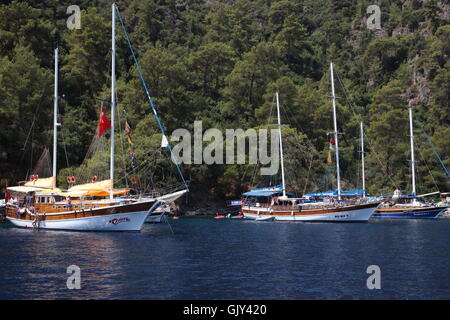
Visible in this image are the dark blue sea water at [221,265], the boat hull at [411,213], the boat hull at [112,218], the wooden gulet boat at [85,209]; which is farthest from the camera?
the boat hull at [411,213]

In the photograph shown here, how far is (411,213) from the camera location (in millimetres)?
89188

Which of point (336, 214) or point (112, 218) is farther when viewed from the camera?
point (336, 214)

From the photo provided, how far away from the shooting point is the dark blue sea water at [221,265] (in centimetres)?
2728

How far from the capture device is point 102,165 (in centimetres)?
7681

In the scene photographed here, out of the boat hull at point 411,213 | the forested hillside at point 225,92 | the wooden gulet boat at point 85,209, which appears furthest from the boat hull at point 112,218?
the boat hull at point 411,213

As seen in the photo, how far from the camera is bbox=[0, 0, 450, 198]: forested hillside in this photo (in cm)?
8869

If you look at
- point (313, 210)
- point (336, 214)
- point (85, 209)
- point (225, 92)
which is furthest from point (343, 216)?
point (225, 92)

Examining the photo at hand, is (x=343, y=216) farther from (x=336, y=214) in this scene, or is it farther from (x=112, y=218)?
(x=112, y=218)

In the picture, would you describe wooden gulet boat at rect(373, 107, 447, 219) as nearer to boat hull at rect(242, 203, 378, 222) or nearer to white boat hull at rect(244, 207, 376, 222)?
white boat hull at rect(244, 207, 376, 222)

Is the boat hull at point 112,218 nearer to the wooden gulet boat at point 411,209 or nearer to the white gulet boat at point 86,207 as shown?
the white gulet boat at point 86,207

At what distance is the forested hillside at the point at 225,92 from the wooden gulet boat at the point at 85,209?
22.9 meters

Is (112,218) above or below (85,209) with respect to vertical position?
below

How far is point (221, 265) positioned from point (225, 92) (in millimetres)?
77392

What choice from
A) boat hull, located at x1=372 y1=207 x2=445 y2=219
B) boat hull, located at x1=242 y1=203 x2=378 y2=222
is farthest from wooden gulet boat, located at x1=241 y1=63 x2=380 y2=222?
boat hull, located at x1=372 y1=207 x2=445 y2=219
